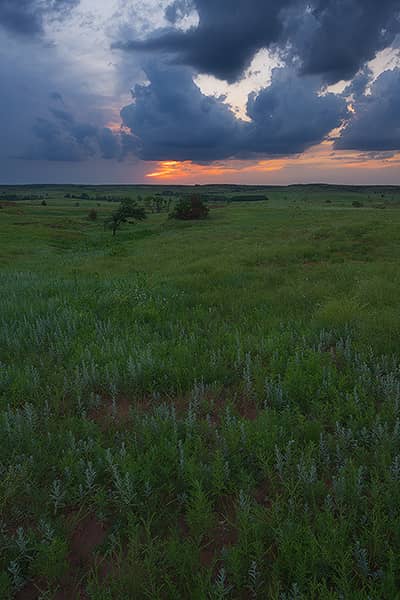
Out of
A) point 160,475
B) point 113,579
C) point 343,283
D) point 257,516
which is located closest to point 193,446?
point 160,475

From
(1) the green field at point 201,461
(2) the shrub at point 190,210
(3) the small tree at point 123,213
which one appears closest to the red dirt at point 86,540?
(1) the green field at point 201,461

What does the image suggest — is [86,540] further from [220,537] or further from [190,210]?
[190,210]

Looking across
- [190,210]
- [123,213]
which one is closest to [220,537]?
[123,213]

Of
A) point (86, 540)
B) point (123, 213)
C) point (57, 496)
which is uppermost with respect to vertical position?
point (123, 213)

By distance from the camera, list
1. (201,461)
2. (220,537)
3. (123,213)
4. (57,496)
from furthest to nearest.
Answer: (123,213)
(201,461)
(57,496)
(220,537)

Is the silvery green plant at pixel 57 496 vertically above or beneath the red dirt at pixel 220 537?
above

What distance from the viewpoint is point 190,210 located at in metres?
73.3

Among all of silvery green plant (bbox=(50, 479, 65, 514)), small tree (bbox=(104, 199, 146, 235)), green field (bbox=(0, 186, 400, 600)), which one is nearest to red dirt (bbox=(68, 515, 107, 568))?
green field (bbox=(0, 186, 400, 600))

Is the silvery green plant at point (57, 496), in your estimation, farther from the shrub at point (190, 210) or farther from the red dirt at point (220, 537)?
the shrub at point (190, 210)

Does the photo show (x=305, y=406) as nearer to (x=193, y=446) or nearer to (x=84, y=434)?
(x=193, y=446)

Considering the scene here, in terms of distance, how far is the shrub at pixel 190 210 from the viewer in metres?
73.1

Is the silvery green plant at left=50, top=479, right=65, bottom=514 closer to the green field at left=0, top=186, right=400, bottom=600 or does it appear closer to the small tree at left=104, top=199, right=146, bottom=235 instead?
the green field at left=0, top=186, right=400, bottom=600

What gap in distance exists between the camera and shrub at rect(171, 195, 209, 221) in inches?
2879

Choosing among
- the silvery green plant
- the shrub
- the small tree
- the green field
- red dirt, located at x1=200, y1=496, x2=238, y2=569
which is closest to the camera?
the green field
